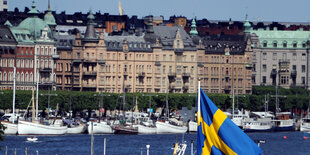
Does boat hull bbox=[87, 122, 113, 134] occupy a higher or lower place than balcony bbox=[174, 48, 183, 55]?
lower

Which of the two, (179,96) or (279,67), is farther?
(279,67)

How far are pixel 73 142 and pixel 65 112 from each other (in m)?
36.4

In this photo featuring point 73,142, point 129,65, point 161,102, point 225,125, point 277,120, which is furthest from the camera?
point 129,65

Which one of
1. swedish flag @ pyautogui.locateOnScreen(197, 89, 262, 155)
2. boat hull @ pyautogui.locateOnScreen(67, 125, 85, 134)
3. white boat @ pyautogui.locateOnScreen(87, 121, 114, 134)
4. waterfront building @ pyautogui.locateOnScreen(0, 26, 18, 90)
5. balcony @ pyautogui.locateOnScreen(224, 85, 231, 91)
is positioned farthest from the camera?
balcony @ pyautogui.locateOnScreen(224, 85, 231, 91)

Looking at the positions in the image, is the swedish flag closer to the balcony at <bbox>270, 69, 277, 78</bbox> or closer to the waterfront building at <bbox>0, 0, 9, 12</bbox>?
the balcony at <bbox>270, 69, 277, 78</bbox>

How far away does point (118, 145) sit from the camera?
93.2m

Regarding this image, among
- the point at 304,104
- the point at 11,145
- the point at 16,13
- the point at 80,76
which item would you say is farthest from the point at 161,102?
the point at 11,145

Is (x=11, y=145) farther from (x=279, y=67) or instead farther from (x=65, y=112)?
(x=279, y=67)

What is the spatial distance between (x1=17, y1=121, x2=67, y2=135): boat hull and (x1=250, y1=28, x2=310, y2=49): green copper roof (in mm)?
77259

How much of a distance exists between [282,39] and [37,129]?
81439 millimetres

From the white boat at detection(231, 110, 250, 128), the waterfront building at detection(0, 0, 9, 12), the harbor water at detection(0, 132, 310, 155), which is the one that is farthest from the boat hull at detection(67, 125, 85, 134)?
the waterfront building at detection(0, 0, 9, 12)

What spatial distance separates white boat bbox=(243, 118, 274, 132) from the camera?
124 meters

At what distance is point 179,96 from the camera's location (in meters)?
140

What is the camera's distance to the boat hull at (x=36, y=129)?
104m
